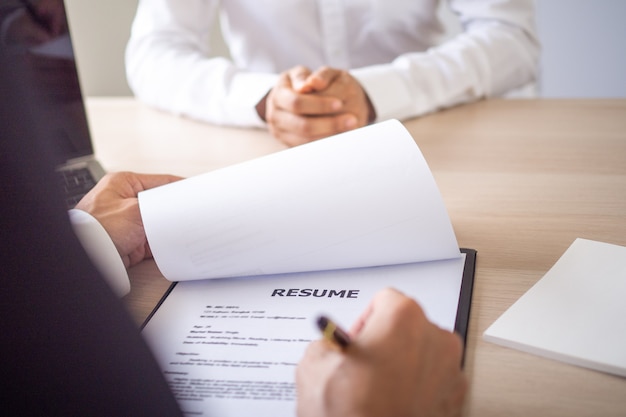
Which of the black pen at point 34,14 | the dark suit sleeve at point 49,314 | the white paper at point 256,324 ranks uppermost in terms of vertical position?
the black pen at point 34,14

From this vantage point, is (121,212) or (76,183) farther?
(76,183)

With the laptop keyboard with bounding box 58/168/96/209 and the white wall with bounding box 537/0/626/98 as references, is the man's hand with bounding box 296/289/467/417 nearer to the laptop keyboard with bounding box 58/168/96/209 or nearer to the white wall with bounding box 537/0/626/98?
the laptop keyboard with bounding box 58/168/96/209

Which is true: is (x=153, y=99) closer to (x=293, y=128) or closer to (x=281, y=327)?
(x=293, y=128)

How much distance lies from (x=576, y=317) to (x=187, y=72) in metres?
0.82

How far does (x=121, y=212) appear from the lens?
21.7 inches

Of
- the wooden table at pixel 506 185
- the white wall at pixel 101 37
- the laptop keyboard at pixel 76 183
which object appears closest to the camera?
the wooden table at pixel 506 185

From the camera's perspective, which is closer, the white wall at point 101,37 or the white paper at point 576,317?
the white paper at point 576,317

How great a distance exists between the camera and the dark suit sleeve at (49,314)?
0.74 feet

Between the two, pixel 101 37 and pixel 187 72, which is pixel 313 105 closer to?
pixel 187 72

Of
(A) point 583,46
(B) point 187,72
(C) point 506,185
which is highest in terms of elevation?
(B) point 187,72

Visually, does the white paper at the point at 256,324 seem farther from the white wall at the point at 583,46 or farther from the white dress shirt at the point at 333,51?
the white wall at the point at 583,46

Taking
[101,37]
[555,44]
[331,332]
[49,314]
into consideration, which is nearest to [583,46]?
[555,44]

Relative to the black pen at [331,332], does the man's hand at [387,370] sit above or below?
below

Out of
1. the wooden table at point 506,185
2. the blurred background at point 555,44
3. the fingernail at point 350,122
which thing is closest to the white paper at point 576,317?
the wooden table at point 506,185
